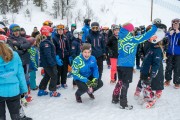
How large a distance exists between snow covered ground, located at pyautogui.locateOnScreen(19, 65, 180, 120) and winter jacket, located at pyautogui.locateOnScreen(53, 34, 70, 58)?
1257 millimetres

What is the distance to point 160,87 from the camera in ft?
18.1

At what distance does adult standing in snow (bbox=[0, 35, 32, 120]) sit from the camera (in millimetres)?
3938

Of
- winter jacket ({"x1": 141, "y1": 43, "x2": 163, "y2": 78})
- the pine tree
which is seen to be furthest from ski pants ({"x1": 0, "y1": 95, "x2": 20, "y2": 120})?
the pine tree

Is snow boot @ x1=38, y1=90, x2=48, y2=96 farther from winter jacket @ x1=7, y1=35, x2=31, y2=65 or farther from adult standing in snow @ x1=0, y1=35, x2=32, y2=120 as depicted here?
adult standing in snow @ x1=0, y1=35, x2=32, y2=120

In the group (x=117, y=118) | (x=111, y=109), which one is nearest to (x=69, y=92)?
(x=111, y=109)

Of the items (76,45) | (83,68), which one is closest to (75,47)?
(76,45)

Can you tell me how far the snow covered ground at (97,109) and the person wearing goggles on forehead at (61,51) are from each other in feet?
2.49

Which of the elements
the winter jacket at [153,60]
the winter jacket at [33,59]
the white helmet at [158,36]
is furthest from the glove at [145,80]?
the winter jacket at [33,59]

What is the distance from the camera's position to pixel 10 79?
4.02 meters

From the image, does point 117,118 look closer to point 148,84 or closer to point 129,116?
point 129,116

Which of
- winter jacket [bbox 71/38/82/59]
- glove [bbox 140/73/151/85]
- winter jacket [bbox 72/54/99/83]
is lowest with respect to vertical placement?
glove [bbox 140/73/151/85]

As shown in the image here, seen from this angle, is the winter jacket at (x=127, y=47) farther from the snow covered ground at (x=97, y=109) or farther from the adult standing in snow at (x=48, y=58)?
the adult standing in snow at (x=48, y=58)

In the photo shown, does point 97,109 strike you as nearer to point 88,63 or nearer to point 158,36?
point 88,63

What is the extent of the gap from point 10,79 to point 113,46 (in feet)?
13.4
